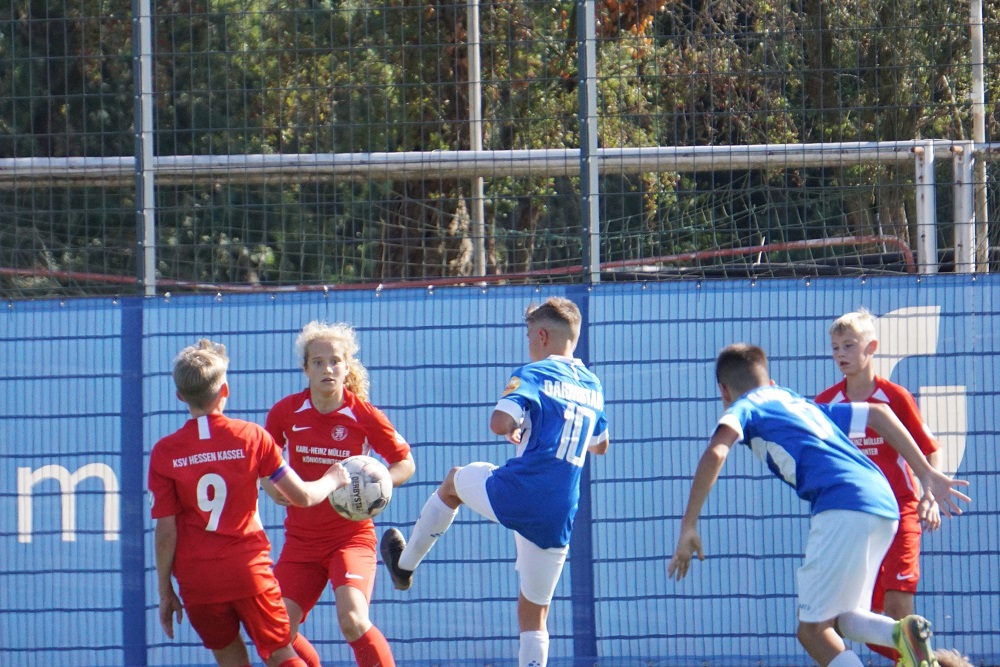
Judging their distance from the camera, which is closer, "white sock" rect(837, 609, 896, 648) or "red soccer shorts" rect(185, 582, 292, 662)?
"white sock" rect(837, 609, 896, 648)

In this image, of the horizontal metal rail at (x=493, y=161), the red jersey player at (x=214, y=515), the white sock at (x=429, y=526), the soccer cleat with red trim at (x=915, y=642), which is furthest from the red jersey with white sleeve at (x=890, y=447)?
the red jersey player at (x=214, y=515)

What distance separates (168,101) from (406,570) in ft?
21.6

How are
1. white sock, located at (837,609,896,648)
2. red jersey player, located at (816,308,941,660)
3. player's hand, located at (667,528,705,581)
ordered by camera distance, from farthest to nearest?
red jersey player, located at (816,308,941,660) → white sock, located at (837,609,896,648) → player's hand, located at (667,528,705,581)

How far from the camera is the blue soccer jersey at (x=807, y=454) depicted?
4.74m

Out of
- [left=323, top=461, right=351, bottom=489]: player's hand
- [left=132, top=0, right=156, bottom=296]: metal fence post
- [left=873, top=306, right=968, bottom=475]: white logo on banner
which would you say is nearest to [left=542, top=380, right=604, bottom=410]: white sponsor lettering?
[left=323, top=461, right=351, bottom=489]: player's hand

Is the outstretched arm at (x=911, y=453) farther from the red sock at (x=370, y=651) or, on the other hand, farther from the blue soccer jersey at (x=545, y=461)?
the red sock at (x=370, y=651)

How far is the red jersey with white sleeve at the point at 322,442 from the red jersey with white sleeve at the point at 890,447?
2.15 meters

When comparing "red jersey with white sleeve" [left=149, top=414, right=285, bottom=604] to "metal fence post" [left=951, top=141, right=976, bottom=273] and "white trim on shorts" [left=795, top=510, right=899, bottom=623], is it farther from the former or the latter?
"metal fence post" [left=951, top=141, right=976, bottom=273]

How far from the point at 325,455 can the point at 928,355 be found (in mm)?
3108

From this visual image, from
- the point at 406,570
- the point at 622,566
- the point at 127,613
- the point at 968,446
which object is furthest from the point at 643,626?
the point at 127,613

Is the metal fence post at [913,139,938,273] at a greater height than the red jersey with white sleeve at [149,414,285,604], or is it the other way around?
the metal fence post at [913,139,938,273]

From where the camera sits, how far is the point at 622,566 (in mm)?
6441

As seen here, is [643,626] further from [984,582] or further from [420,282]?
[420,282]

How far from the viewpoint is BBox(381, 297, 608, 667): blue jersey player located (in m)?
5.31
